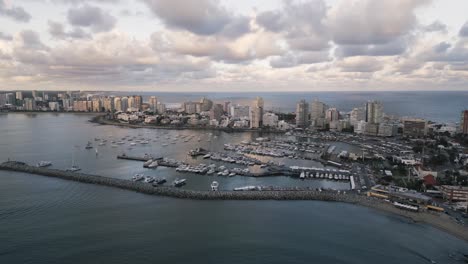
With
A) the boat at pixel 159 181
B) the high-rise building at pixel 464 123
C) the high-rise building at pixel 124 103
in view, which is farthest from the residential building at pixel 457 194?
the high-rise building at pixel 124 103

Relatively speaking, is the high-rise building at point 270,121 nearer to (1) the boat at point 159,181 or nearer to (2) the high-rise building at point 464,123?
(2) the high-rise building at point 464,123

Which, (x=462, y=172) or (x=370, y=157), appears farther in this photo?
(x=370, y=157)

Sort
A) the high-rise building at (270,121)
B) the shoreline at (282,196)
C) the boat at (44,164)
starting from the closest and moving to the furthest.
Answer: the shoreline at (282,196) < the boat at (44,164) < the high-rise building at (270,121)

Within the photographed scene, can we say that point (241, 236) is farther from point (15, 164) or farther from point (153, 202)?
point (15, 164)

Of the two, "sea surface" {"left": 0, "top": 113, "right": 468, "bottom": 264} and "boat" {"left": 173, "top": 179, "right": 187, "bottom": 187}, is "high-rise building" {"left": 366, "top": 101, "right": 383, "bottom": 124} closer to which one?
"sea surface" {"left": 0, "top": 113, "right": 468, "bottom": 264}

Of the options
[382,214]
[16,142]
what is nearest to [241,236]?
[382,214]
